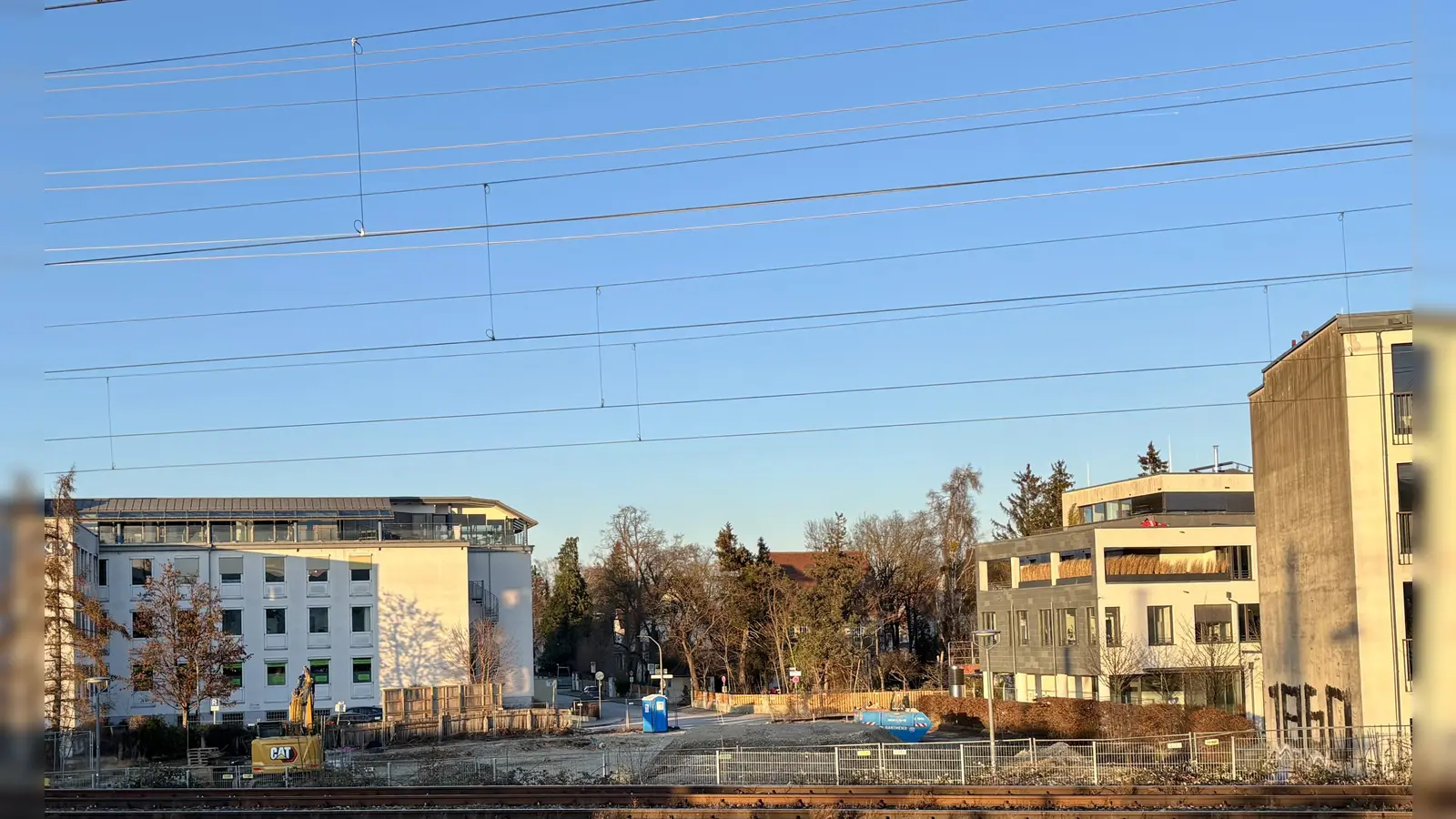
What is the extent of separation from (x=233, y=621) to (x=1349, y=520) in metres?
48.0

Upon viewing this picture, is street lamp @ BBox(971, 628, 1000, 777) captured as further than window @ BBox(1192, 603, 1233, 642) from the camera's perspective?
No

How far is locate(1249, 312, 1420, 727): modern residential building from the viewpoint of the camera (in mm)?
32844

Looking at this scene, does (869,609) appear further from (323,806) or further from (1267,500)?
(323,806)

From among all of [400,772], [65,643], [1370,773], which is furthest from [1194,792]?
[65,643]

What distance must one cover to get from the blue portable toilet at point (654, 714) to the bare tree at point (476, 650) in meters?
13.2

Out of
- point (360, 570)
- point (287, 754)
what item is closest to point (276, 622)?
point (360, 570)

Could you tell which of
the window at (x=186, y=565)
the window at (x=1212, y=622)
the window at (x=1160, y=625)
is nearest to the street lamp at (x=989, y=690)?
the window at (x=1160, y=625)

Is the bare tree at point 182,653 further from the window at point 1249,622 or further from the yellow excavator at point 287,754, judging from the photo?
the window at point 1249,622

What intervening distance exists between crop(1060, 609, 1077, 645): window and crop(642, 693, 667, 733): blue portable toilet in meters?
18.0

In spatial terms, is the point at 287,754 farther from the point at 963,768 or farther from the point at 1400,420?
the point at 1400,420

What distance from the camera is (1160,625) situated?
5309cm

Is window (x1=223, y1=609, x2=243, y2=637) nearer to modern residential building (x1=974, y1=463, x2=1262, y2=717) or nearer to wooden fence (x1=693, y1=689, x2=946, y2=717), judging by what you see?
wooden fence (x1=693, y1=689, x2=946, y2=717)

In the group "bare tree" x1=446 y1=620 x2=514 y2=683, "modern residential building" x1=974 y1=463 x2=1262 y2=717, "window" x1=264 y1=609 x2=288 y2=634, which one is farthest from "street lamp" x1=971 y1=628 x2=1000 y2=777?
"window" x1=264 y1=609 x2=288 y2=634

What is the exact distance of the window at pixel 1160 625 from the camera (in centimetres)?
5291
